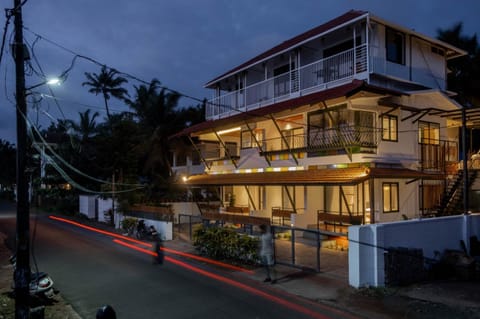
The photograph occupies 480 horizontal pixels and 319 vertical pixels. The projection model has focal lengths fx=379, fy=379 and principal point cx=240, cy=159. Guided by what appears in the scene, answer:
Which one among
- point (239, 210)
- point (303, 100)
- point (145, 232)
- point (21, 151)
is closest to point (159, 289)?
point (21, 151)

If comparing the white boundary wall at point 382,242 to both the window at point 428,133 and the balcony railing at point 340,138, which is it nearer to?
the balcony railing at point 340,138

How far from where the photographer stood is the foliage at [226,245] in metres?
12.1

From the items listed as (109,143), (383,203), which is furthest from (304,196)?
(109,143)

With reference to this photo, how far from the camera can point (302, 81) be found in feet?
66.3

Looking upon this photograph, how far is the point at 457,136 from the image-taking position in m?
22.4

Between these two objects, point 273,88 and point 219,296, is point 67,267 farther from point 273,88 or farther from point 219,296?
point 273,88

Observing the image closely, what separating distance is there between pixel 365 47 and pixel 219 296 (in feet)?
42.7

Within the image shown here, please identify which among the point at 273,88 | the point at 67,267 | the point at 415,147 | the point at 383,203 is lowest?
the point at 67,267

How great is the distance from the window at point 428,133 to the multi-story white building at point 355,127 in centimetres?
5

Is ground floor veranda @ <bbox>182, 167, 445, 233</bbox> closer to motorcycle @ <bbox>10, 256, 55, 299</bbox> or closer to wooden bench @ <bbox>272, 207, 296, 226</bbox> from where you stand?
wooden bench @ <bbox>272, 207, 296, 226</bbox>

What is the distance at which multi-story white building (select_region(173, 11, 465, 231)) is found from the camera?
16.1 meters

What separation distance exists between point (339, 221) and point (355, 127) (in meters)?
4.00

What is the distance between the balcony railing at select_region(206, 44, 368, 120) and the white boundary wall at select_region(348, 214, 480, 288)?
8278 millimetres

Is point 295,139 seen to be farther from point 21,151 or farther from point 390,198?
point 21,151
